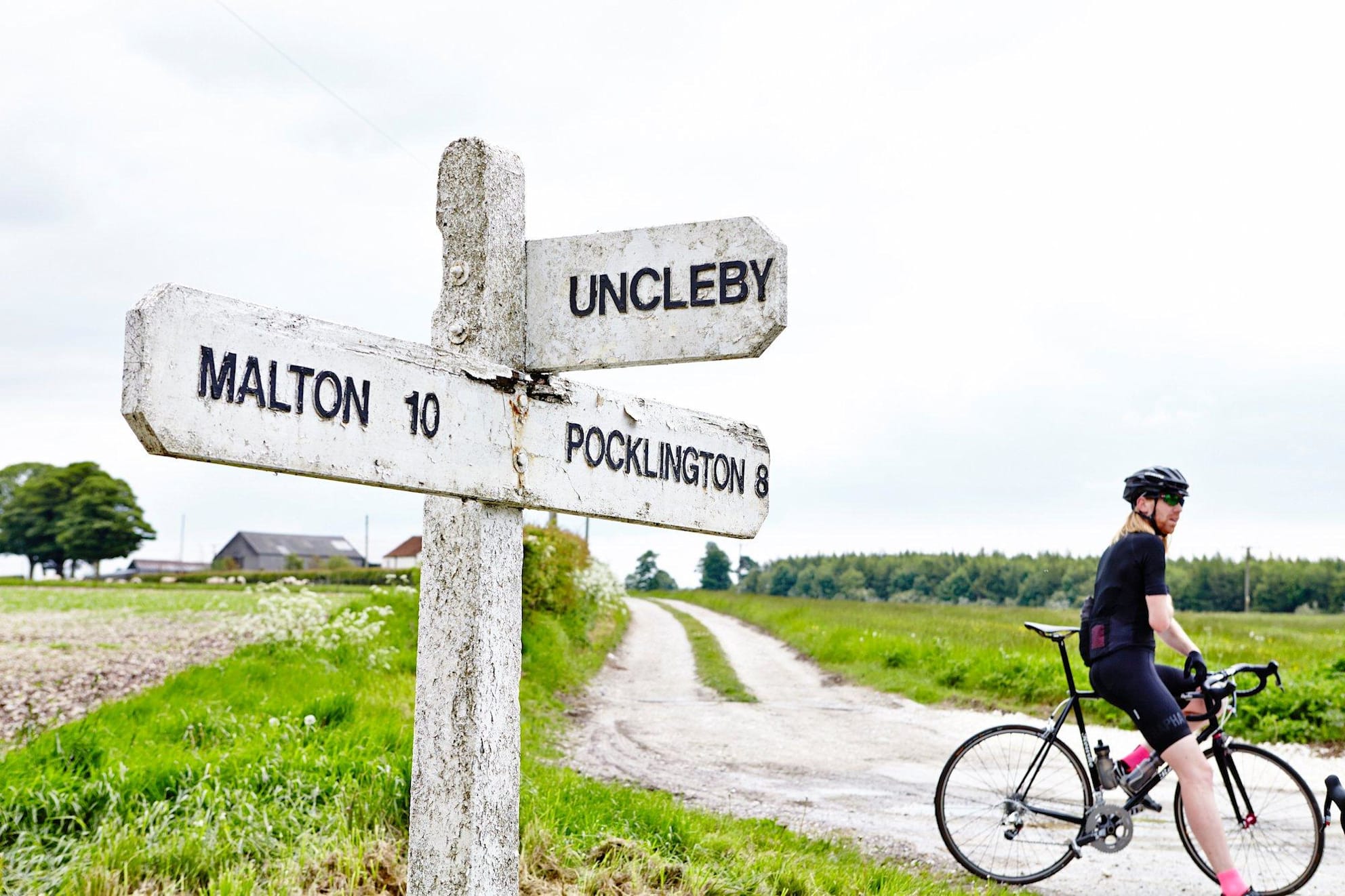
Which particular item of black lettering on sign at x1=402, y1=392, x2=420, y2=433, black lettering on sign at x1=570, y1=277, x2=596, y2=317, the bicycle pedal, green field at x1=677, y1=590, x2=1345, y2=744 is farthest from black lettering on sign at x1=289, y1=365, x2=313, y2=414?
green field at x1=677, y1=590, x2=1345, y2=744

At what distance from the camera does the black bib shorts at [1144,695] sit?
194 inches

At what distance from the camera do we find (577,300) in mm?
2715

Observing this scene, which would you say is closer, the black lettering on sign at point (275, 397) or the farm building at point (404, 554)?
the black lettering on sign at point (275, 397)

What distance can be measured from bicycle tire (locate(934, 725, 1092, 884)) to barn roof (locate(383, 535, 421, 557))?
99.3 m

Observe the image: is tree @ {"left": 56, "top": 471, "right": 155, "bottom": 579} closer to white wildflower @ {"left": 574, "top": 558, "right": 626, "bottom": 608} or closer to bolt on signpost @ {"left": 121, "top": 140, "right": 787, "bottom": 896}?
white wildflower @ {"left": 574, "top": 558, "right": 626, "bottom": 608}

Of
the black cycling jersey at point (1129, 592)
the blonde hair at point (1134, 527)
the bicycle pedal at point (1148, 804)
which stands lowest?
the bicycle pedal at point (1148, 804)

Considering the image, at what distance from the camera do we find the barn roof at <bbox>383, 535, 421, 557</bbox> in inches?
4077

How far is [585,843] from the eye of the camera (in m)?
4.37

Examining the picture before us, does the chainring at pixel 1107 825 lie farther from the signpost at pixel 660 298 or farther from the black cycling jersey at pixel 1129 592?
the signpost at pixel 660 298

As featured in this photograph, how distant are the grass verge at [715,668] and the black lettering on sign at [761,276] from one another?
1079cm

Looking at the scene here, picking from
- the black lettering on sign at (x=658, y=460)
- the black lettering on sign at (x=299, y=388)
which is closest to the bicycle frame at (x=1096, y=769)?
the black lettering on sign at (x=658, y=460)

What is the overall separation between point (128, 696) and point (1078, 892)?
7.58m

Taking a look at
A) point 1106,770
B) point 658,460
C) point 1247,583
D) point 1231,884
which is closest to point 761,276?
point 658,460

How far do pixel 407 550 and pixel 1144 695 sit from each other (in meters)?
105
